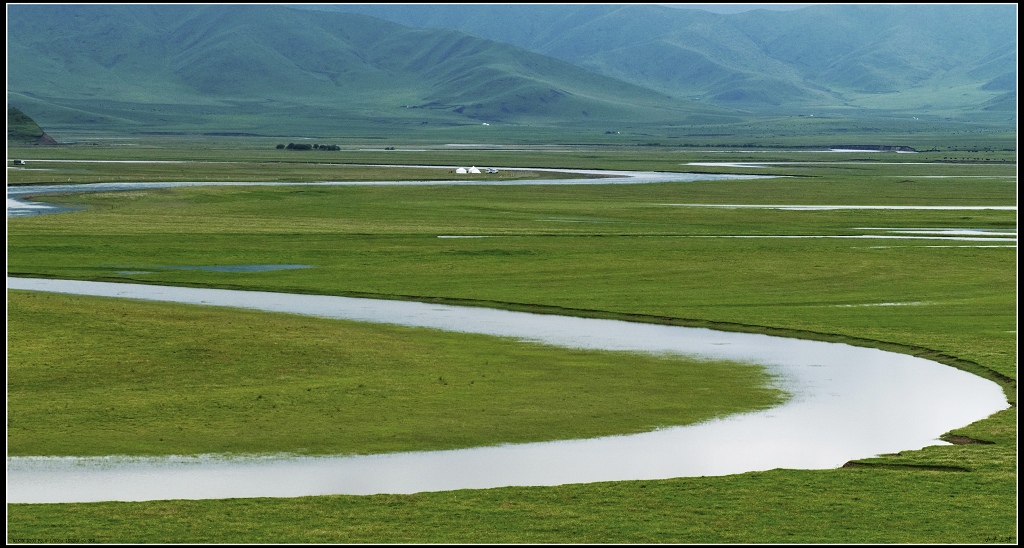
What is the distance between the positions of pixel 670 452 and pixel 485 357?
10535 millimetres

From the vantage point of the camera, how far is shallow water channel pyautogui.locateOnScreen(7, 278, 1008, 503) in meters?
23.1

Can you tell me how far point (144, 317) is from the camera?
3972 cm

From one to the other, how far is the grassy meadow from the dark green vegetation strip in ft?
0.34

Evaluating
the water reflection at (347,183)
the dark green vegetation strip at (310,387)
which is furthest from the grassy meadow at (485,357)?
the water reflection at (347,183)

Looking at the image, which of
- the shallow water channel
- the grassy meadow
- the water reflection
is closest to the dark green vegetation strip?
the grassy meadow

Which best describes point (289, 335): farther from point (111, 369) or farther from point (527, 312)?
point (527, 312)

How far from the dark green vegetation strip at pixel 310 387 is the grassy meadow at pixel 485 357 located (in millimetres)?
103

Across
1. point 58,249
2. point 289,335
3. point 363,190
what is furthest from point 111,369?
point 363,190

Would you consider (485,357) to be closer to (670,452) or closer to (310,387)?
(310,387)

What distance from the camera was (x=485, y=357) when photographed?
35.9m

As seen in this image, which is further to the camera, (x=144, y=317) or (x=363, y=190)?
(x=363, y=190)

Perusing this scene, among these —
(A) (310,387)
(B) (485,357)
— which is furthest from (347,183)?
(A) (310,387)

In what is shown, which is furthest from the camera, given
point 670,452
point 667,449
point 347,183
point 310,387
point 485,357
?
point 347,183

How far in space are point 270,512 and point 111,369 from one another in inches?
511
